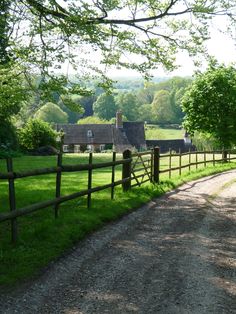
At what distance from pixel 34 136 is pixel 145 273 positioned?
142ft

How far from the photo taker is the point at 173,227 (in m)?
11.0

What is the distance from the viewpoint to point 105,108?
169500 mm

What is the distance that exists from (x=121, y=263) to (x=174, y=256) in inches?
44.6

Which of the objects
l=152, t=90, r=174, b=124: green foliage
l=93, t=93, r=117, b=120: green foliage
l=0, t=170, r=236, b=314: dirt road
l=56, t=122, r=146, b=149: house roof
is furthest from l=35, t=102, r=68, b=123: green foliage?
l=0, t=170, r=236, b=314: dirt road

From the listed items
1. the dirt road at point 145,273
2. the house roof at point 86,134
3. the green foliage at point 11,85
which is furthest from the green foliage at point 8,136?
the house roof at point 86,134

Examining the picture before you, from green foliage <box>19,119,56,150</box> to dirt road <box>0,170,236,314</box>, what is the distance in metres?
38.3

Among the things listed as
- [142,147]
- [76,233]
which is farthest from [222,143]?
[142,147]

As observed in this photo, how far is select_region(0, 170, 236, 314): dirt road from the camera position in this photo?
588 centimetres

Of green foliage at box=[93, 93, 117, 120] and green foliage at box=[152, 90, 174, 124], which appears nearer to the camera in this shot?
green foliage at box=[93, 93, 117, 120]

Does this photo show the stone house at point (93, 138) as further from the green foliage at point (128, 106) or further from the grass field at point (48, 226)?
the green foliage at point (128, 106)

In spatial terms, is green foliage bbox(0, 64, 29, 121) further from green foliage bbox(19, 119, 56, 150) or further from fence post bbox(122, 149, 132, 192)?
green foliage bbox(19, 119, 56, 150)

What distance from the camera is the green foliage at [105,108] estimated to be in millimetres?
168875

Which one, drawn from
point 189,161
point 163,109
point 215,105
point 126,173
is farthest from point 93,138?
point 163,109

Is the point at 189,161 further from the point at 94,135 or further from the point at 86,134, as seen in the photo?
the point at 86,134
